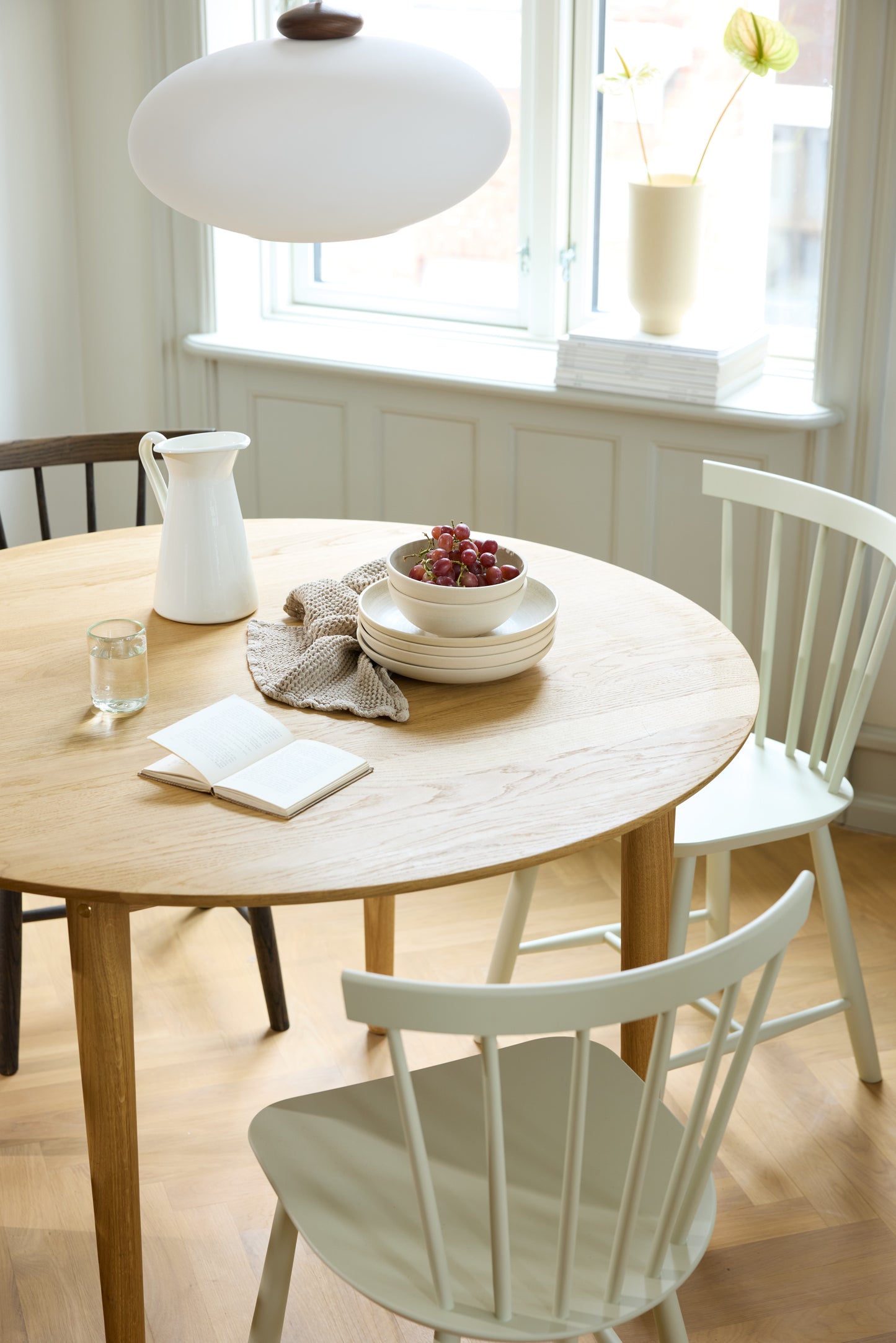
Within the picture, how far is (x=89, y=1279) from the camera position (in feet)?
5.56

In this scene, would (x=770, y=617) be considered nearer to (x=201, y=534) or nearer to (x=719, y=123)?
(x=201, y=534)

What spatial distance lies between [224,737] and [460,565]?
0.36 meters

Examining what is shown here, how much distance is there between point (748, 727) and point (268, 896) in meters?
0.61

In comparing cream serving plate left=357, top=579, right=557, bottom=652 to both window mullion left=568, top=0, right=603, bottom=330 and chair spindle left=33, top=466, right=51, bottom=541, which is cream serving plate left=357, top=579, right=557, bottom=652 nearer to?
chair spindle left=33, top=466, right=51, bottom=541

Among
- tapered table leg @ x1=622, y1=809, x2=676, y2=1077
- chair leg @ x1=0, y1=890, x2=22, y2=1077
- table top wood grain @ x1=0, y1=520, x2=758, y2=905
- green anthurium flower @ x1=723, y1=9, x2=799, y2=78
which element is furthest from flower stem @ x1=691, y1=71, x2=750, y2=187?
chair leg @ x1=0, y1=890, x2=22, y2=1077

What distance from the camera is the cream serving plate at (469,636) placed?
5.18ft

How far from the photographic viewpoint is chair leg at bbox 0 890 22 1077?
6.49 ft

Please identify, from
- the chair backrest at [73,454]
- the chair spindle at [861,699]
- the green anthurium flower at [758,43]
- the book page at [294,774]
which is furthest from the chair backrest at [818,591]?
the green anthurium flower at [758,43]

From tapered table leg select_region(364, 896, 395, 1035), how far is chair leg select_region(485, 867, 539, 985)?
0.18m

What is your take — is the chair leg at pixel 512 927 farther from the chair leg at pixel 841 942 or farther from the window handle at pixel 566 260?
the window handle at pixel 566 260

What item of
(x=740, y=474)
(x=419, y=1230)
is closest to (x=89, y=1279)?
(x=419, y=1230)

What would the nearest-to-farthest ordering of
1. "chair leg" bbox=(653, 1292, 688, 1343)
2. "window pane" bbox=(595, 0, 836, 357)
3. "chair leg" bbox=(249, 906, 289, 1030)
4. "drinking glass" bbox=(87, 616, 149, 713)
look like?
"chair leg" bbox=(653, 1292, 688, 1343)
"drinking glass" bbox=(87, 616, 149, 713)
"chair leg" bbox=(249, 906, 289, 1030)
"window pane" bbox=(595, 0, 836, 357)

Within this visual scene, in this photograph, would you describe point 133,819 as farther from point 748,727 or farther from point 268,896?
point 748,727

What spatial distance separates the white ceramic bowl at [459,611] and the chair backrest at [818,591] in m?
0.41
